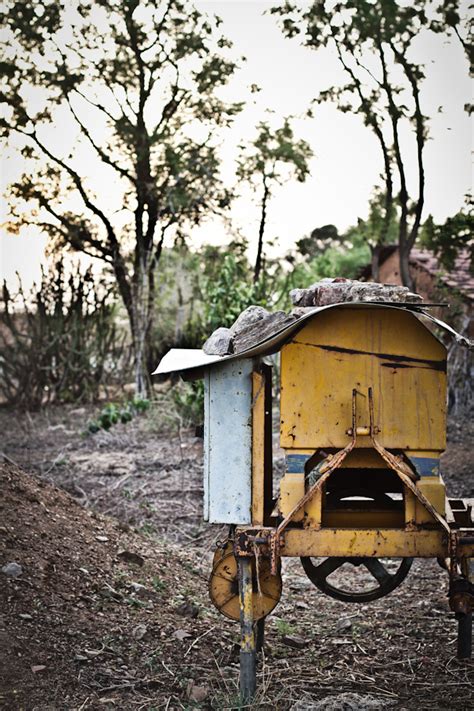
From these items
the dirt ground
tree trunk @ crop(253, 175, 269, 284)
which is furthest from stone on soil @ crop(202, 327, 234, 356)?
tree trunk @ crop(253, 175, 269, 284)

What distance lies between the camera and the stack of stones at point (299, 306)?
3.96m

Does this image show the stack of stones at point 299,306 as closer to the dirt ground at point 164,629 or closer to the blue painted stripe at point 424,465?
the blue painted stripe at point 424,465

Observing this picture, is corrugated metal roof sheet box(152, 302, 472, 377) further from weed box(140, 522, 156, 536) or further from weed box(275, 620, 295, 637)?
weed box(140, 522, 156, 536)

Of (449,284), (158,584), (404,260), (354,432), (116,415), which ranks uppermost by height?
(404,260)

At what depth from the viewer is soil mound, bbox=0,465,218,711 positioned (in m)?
4.20

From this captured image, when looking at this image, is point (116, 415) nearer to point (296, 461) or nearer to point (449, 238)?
point (449, 238)

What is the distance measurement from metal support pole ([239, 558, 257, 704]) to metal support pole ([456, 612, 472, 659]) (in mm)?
1204

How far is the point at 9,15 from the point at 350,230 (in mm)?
20065

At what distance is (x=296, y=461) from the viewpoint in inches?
152

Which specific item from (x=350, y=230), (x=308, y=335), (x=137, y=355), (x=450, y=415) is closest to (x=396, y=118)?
(x=450, y=415)

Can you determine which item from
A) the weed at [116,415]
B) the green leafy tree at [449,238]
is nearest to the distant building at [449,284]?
the green leafy tree at [449,238]

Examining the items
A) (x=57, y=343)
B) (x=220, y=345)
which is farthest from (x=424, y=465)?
(x=57, y=343)

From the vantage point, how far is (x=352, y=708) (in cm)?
380

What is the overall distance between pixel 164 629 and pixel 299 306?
6.98ft
